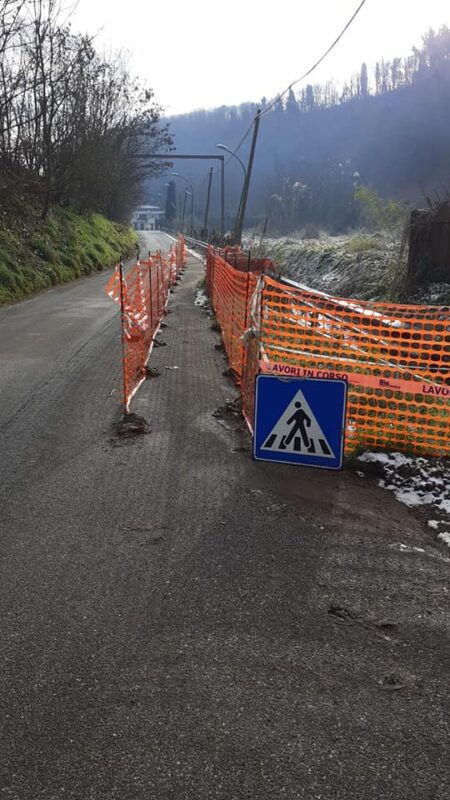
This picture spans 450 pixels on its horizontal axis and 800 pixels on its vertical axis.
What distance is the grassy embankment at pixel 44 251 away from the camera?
60.5ft

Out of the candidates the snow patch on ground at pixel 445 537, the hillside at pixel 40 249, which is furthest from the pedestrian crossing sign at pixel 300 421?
the hillside at pixel 40 249

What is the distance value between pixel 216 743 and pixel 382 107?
189472 mm

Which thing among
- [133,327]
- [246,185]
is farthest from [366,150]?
[133,327]

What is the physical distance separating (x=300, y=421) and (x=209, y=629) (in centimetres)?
231

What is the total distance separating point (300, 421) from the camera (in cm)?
519

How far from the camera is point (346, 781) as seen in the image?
2318mm

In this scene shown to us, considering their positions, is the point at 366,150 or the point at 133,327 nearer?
the point at 133,327

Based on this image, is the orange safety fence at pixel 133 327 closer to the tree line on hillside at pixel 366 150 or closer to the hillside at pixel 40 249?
the hillside at pixel 40 249

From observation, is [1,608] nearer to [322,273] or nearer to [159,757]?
[159,757]

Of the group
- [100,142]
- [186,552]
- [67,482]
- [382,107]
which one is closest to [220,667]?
[186,552]

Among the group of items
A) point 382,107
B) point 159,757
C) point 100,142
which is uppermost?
point 382,107

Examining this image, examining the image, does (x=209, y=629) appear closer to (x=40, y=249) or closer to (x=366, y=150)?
(x=40, y=249)

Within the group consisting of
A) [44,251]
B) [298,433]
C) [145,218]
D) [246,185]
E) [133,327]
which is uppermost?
[145,218]

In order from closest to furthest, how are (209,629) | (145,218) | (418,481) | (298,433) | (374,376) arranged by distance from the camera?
1. (209,629)
2. (418,481)
3. (298,433)
4. (374,376)
5. (145,218)
